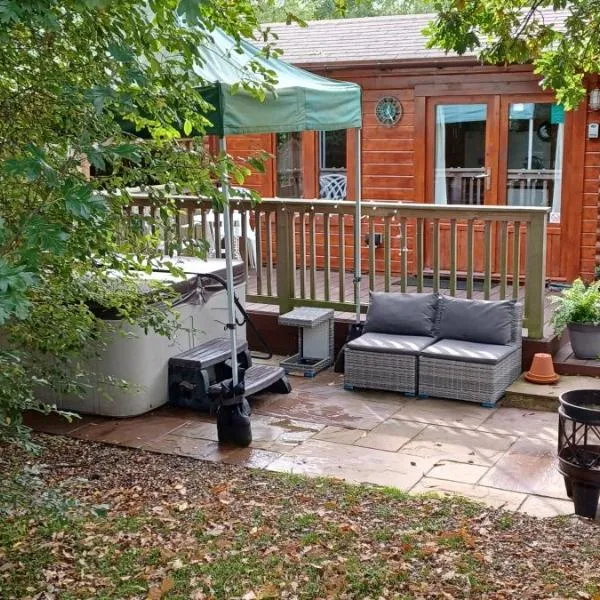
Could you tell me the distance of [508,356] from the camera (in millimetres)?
6660

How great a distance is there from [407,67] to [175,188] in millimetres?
6598

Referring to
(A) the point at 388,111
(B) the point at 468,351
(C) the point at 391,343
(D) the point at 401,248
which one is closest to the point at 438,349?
(B) the point at 468,351

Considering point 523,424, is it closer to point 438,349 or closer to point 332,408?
point 438,349

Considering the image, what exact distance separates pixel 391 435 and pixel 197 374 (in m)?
1.46

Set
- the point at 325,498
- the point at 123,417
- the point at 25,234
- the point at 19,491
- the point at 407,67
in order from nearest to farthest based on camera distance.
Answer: the point at 25,234, the point at 19,491, the point at 325,498, the point at 123,417, the point at 407,67

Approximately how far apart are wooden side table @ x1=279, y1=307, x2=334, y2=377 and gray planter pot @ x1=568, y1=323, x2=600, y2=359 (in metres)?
1.92

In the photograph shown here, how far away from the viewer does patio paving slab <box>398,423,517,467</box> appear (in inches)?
219

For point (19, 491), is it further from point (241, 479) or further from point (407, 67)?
point (407, 67)

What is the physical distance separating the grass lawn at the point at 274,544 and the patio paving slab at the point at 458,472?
421 mm

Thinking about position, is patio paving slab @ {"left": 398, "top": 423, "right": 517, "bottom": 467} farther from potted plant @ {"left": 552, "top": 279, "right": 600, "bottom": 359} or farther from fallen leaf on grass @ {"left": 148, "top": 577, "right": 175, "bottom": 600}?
fallen leaf on grass @ {"left": 148, "top": 577, "right": 175, "bottom": 600}

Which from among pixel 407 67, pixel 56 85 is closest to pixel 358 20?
pixel 407 67

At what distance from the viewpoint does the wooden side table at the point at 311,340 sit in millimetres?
7402

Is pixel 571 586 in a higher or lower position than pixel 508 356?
Answer: lower

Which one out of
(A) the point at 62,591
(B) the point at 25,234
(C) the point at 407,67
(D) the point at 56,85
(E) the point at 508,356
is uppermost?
(C) the point at 407,67
